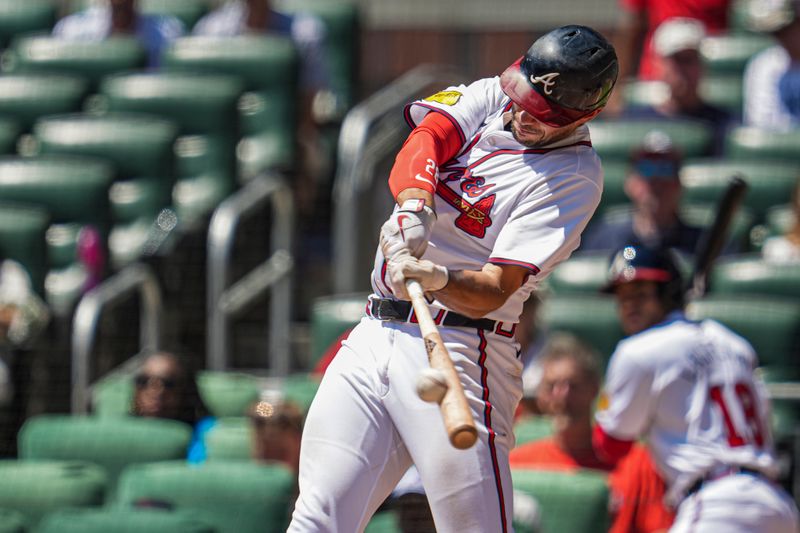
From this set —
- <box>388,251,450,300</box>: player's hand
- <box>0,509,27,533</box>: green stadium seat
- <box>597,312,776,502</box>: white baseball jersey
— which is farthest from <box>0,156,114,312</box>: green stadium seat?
<box>388,251,450,300</box>: player's hand

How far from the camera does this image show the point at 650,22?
7.42 m

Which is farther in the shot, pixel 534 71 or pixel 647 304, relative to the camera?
pixel 647 304

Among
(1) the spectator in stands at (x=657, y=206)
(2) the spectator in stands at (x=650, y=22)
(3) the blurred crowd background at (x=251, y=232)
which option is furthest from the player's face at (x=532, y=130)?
(2) the spectator in stands at (x=650, y=22)

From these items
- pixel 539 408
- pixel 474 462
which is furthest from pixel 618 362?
pixel 474 462

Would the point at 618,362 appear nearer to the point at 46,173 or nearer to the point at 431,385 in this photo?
the point at 431,385

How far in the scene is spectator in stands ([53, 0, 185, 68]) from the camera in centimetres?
734

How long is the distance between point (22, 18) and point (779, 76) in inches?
161

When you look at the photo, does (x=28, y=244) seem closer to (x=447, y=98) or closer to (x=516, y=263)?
(x=447, y=98)

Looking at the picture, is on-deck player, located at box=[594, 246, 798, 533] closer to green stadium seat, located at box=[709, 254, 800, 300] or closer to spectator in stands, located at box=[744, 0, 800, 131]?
green stadium seat, located at box=[709, 254, 800, 300]

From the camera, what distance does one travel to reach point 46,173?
624 centimetres

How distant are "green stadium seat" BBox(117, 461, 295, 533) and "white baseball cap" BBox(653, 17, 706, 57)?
→ 3.09m

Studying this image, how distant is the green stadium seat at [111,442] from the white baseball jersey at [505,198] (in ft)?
6.65

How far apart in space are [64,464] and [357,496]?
6.62 feet

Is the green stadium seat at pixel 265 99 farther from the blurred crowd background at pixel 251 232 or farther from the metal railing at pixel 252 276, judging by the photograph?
the metal railing at pixel 252 276
